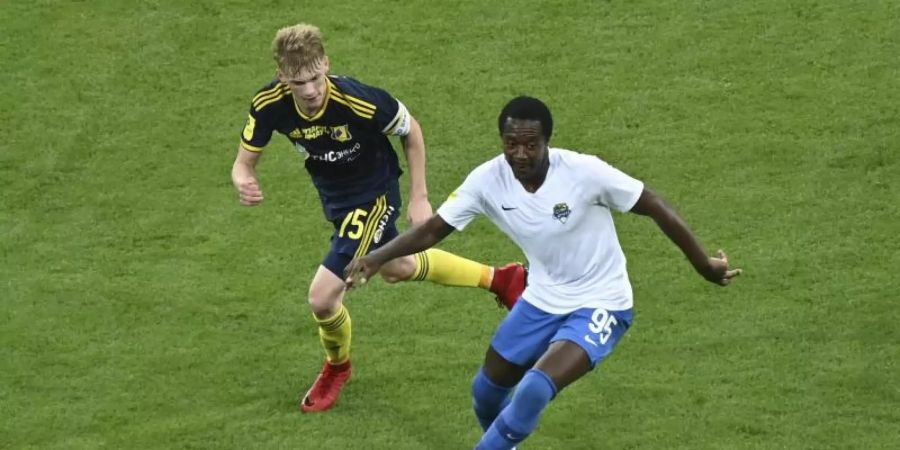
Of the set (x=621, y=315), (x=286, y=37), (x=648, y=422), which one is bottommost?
(x=648, y=422)

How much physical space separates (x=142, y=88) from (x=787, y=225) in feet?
18.4

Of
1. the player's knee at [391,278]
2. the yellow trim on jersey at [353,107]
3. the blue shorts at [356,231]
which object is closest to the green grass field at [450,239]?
the player's knee at [391,278]

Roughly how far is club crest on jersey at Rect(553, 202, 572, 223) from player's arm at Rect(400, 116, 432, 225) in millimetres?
1297

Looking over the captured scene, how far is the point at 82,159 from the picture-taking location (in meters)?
13.7

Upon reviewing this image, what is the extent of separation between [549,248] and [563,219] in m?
0.21

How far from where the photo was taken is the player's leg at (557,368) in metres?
8.65

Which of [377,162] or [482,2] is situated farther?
[482,2]

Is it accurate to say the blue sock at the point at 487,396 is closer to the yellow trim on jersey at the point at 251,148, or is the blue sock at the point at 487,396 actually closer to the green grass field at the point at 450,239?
the green grass field at the point at 450,239

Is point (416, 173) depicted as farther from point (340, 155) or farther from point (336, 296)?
point (336, 296)

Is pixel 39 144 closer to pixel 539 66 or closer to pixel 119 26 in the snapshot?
pixel 119 26

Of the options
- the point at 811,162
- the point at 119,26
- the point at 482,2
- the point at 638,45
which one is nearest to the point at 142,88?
the point at 119,26

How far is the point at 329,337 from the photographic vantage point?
10562mm

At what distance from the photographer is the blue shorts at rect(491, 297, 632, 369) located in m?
8.87

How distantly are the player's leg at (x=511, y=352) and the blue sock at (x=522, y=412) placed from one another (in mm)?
452
